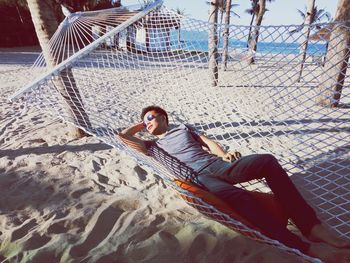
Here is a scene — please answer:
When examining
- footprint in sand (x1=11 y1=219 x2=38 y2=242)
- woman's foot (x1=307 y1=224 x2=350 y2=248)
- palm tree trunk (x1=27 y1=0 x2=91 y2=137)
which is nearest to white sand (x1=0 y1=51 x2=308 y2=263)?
footprint in sand (x1=11 y1=219 x2=38 y2=242)

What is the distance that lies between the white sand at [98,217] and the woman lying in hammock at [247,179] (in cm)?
21

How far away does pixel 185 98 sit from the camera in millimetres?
4180

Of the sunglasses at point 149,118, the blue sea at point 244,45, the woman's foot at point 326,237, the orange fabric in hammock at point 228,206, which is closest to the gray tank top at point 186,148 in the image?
the sunglasses at point 149,118

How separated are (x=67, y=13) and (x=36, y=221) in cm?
177

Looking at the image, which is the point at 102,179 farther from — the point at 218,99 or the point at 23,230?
the point at 218,99

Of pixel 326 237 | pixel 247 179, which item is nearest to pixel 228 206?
pixel 247 179

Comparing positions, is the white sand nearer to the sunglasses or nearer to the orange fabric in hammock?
the orange fabric in hammock

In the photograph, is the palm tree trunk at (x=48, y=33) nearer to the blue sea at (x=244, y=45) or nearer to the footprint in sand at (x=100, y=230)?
the footprint in sand at (x=100, y=230)

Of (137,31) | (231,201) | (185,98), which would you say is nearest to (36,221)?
(231,201)

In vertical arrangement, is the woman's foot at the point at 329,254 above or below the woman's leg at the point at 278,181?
below

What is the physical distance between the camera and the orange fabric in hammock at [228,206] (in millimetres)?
1376

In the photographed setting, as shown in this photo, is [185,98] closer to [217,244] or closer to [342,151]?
[342,151]

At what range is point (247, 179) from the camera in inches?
62.5

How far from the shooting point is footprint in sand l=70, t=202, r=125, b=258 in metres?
1.46
